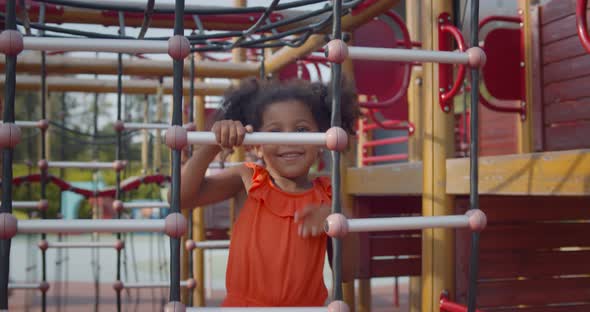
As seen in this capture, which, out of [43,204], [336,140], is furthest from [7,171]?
[43,204]

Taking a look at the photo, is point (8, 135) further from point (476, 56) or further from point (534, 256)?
point (534, 256)

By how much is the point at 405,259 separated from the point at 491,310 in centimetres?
89

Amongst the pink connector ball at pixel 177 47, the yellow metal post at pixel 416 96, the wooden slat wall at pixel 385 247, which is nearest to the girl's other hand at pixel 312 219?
the pink connector ball at pixel 177 47

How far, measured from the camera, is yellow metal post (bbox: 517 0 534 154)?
3.54 m

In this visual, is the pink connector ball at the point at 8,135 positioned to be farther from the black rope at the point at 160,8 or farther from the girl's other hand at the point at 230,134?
the black rope at the point at 160,8

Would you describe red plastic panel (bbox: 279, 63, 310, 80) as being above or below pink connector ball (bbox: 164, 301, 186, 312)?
above

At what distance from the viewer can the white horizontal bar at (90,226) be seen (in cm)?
137

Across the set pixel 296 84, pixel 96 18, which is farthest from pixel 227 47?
pixel 296 84

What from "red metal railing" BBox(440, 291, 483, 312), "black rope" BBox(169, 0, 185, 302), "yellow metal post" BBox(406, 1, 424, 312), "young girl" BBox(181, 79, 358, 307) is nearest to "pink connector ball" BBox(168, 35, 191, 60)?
"black rope" BBox(169, 0, 185, 302)

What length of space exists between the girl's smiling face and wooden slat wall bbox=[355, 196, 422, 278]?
1.52 m

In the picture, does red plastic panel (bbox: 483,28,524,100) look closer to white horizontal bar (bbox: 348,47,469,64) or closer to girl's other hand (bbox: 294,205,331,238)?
white horizontal bar (bbox: 348,47,469,64)

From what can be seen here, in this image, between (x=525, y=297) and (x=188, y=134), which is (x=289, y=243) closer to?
(x=188, y=134)

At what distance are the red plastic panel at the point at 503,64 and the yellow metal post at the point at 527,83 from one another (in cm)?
15

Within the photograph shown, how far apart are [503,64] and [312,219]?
255 centimetres
